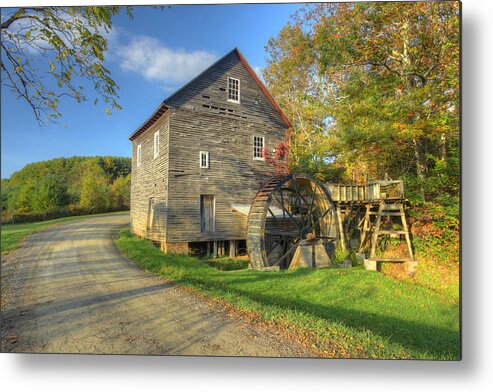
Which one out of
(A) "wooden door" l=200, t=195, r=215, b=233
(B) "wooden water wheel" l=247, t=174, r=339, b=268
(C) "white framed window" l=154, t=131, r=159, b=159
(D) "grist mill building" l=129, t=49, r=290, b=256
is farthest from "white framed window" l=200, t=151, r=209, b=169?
(B) "wooden water wheel" l=247, t=174, r=339, b=268

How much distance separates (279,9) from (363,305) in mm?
5229

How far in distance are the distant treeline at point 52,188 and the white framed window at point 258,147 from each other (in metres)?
4.51

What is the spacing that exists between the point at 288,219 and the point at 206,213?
300 cm

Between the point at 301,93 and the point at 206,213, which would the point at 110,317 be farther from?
the point at 301,93

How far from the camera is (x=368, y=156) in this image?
7.01 meters

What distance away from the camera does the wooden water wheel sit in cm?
755

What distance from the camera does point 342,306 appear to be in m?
4.79

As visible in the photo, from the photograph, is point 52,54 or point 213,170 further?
point 213,170

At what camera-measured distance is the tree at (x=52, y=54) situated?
3.60 m

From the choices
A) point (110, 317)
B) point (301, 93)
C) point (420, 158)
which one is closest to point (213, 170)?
point (301, 93)

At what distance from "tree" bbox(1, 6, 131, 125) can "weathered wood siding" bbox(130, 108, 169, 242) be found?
4.51 metres

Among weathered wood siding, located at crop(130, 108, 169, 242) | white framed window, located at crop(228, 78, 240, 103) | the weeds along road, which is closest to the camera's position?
the weeds along road

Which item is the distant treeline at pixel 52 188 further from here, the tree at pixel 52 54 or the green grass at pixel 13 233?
the tree at pixel 52 54

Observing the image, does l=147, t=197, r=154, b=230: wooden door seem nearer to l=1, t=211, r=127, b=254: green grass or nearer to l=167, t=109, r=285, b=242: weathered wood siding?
l=167, t=109, r=285, b=242: weathered wood siding
